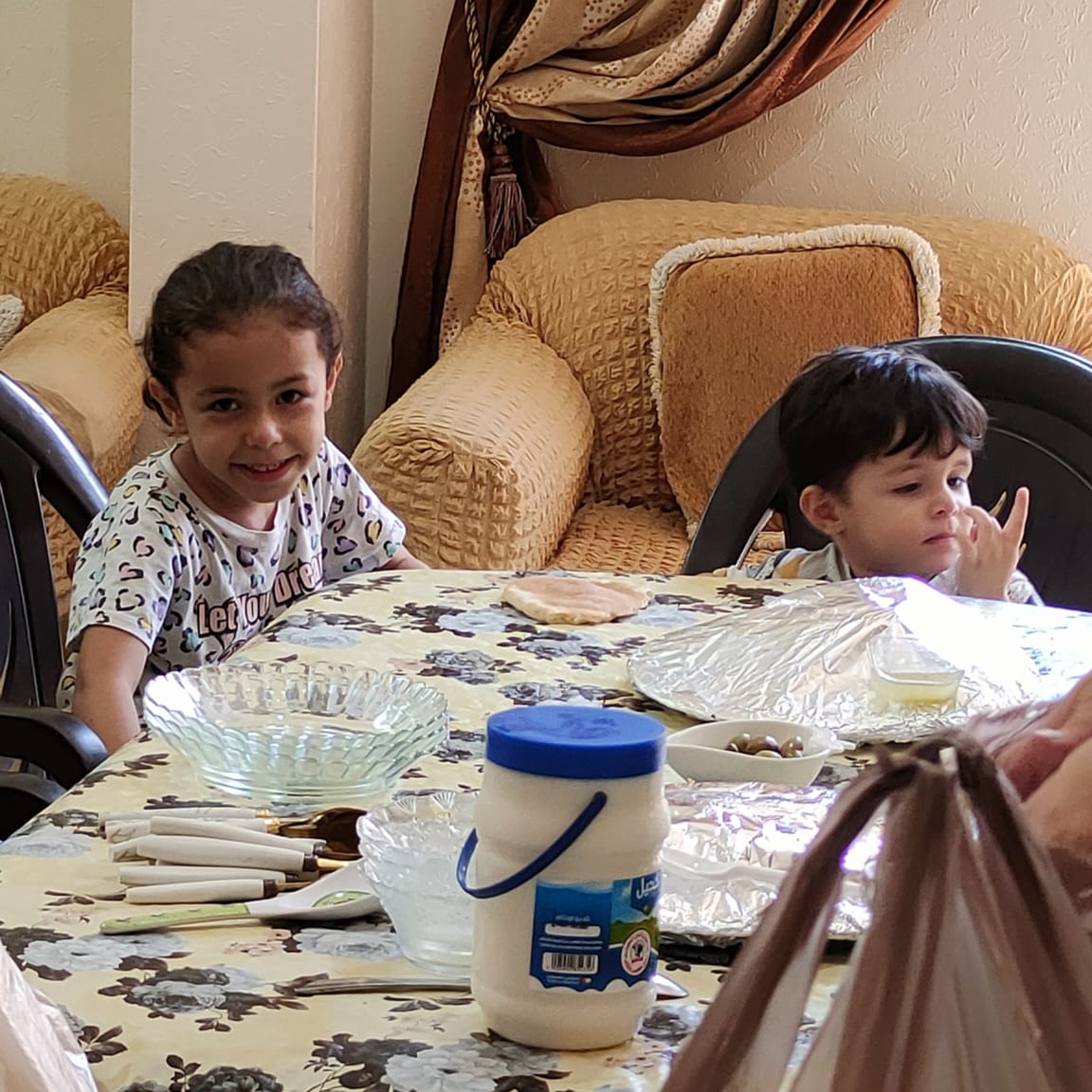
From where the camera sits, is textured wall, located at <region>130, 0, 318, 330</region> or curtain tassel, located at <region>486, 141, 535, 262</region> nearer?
textured wall, located at <region>130, 0, 318, 330</region>

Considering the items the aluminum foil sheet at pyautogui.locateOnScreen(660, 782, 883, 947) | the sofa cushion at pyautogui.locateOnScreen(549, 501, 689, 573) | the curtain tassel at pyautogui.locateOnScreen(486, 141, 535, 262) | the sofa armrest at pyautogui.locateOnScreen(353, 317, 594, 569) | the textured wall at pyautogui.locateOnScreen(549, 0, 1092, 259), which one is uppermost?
the textured wall at pyautogui.locateOnScreen(549, 0, 1092, 259)

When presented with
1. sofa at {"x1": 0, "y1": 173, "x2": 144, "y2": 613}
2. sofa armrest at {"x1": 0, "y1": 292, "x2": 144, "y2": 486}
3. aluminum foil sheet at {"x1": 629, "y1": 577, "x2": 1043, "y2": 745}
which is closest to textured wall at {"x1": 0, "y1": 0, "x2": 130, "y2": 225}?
sofa at {"x1": 0, "y1": 173, "x2": 144, "y2": 613}

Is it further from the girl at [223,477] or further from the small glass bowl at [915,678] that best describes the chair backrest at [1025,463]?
the small glass bowl at [915,678]

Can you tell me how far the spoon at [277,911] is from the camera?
2.04 ft

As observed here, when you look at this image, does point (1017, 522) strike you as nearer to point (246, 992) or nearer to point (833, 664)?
point (833, 664)

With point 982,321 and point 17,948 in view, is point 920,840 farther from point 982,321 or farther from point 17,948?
point 982,321

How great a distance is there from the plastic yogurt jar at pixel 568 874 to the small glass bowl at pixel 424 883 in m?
0.06

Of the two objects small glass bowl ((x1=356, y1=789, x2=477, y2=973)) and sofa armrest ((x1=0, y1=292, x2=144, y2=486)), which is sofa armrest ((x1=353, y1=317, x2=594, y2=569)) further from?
small glass bowl ((x1=356, y1=789, x2=477, y2=973))

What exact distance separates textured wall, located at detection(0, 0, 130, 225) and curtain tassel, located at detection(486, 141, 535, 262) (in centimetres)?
76

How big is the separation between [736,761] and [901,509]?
0.92 meters

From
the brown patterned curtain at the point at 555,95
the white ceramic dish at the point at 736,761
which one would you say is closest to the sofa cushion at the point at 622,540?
the brown patterned curtain at the point at 555,95

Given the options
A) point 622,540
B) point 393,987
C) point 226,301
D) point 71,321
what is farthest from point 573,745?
point 71,321

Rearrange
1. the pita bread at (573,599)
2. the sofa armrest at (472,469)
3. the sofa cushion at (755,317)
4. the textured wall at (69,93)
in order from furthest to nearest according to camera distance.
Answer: the textured wall at (69,93), the sofa cushion at (755,317), the sofa armrest at (472,469), the pita bread at (573,599)

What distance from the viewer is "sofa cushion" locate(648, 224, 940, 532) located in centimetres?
259
